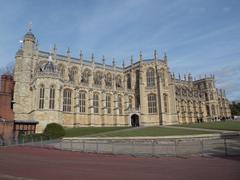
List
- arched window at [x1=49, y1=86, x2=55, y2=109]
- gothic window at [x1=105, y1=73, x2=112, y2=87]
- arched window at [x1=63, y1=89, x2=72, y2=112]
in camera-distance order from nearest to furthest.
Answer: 1. arched window at [x1=49, y1=86, x2=55, y2=109]
2. arched window at [x1=63, y1=89, x2=72, y2=112]
3. gothic window at [x1=105, y1=73, x2=112, y2=87]

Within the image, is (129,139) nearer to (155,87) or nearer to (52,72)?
(52,72)

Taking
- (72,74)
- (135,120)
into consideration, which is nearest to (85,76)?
(72,74)

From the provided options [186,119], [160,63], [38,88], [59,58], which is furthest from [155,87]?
[38,88]

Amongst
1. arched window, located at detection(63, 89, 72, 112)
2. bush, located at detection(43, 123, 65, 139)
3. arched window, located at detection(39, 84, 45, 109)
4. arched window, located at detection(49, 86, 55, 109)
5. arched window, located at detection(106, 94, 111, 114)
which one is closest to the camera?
bush, located at detection(43, 123, 65, 139)

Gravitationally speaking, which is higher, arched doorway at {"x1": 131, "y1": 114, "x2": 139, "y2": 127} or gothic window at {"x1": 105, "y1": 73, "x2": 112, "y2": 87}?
gothic window at {"x1": 105, "y1": 73, "x2": 112, "y2": 87}

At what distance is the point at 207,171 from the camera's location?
979 centimetres

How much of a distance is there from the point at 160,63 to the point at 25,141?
4001 centimetres

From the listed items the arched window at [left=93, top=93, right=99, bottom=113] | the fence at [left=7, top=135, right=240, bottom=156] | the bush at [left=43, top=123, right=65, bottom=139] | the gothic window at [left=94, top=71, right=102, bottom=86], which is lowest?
the fence at [left=7, top=135, right=240, bottom=156]

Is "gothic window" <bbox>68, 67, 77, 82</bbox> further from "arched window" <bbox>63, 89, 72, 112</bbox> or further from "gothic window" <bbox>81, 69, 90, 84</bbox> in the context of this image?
"arched window" <bbox>63, 89, 72, 112</bbox>

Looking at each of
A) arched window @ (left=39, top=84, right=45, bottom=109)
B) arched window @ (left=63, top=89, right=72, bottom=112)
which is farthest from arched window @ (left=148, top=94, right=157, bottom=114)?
arched window @ (left=39, top=84, right=45, bottom=109)

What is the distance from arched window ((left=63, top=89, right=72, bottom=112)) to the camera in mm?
45950

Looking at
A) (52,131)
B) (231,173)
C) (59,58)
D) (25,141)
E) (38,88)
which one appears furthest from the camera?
(59,58)

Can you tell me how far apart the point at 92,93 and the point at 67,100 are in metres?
6.08

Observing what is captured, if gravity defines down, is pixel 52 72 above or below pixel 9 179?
above
